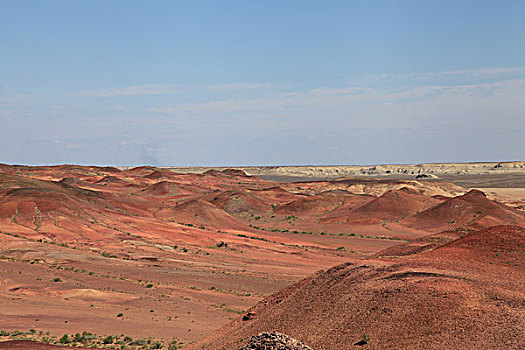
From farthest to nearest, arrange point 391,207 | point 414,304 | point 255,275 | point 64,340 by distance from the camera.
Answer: point 391,207 → point 255,275 → point 64,340 → point 414,304

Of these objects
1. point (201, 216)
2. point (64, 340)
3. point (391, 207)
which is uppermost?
point (201, 216)

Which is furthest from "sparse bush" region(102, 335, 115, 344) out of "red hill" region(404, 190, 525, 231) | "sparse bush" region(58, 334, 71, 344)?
"red hill" region(404, 190, 525, 231)

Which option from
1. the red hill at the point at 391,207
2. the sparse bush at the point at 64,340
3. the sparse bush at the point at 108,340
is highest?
the red hill at the point at 391,207

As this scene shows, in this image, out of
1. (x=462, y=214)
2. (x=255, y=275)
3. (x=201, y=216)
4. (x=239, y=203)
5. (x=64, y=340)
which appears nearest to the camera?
(x=64, y=340)

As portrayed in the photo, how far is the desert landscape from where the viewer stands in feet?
58.4

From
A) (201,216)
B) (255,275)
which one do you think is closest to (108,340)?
(255,275)

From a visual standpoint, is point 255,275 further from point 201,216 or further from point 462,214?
point 462,214

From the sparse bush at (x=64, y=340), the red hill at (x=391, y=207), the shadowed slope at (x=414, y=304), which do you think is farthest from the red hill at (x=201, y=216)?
the shadowed slope at (x=414, y=304)

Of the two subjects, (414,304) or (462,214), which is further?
(462,214)

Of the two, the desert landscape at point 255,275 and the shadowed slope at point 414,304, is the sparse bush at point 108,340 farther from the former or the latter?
the shadowed slope at point 414,304

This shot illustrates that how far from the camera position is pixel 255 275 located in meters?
43.0

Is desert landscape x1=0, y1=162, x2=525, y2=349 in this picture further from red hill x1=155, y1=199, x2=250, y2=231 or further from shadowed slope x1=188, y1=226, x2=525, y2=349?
red hill x1=155, y1=199, x2=250, y2=231

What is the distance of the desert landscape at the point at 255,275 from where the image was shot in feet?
58.4

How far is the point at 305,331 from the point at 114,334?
11.5 metres
